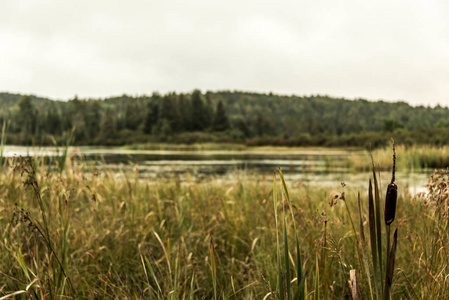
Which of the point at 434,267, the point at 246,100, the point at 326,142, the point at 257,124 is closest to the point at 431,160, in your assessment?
the point at 434,267

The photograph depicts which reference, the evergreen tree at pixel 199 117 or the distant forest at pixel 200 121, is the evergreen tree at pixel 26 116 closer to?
the distant forest at pixel 200 121

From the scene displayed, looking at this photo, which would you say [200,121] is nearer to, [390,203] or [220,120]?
[220,120]

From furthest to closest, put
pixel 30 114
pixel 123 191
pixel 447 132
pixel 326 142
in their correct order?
1. pixel 30 114
2. pixel 326 142
3. pixel 447 132
4. pixel 123 191

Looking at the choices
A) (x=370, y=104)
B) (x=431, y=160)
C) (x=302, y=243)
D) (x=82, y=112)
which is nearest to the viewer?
(x=302, y=243)

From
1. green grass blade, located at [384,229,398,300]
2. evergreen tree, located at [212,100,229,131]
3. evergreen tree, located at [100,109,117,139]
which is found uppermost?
evergreen tree, located at [212,100,229,131]

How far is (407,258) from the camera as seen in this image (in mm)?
2641

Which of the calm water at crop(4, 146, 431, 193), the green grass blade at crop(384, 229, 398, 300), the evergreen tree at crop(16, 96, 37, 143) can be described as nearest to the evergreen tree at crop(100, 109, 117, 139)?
the evergreen tree at crop(16, 96, 37, 143)

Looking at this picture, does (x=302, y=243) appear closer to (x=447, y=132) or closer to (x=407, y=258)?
(x=407, y=258)

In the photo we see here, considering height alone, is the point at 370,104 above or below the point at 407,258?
above

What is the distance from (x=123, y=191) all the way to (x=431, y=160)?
51.9ft

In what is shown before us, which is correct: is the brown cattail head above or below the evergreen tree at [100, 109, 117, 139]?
below

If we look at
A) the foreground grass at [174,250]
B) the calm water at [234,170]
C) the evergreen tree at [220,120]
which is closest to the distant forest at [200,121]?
the evergreen tree at [220,120]

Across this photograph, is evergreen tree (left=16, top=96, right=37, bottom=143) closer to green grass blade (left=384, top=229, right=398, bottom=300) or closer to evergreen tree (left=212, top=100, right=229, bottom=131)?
evergreen tree (left=212, top=100, right=229, bottom=131)

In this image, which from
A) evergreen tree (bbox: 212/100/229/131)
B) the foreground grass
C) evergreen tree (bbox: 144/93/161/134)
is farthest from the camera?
evergreen tree (bbox: 212/100/229/131)
